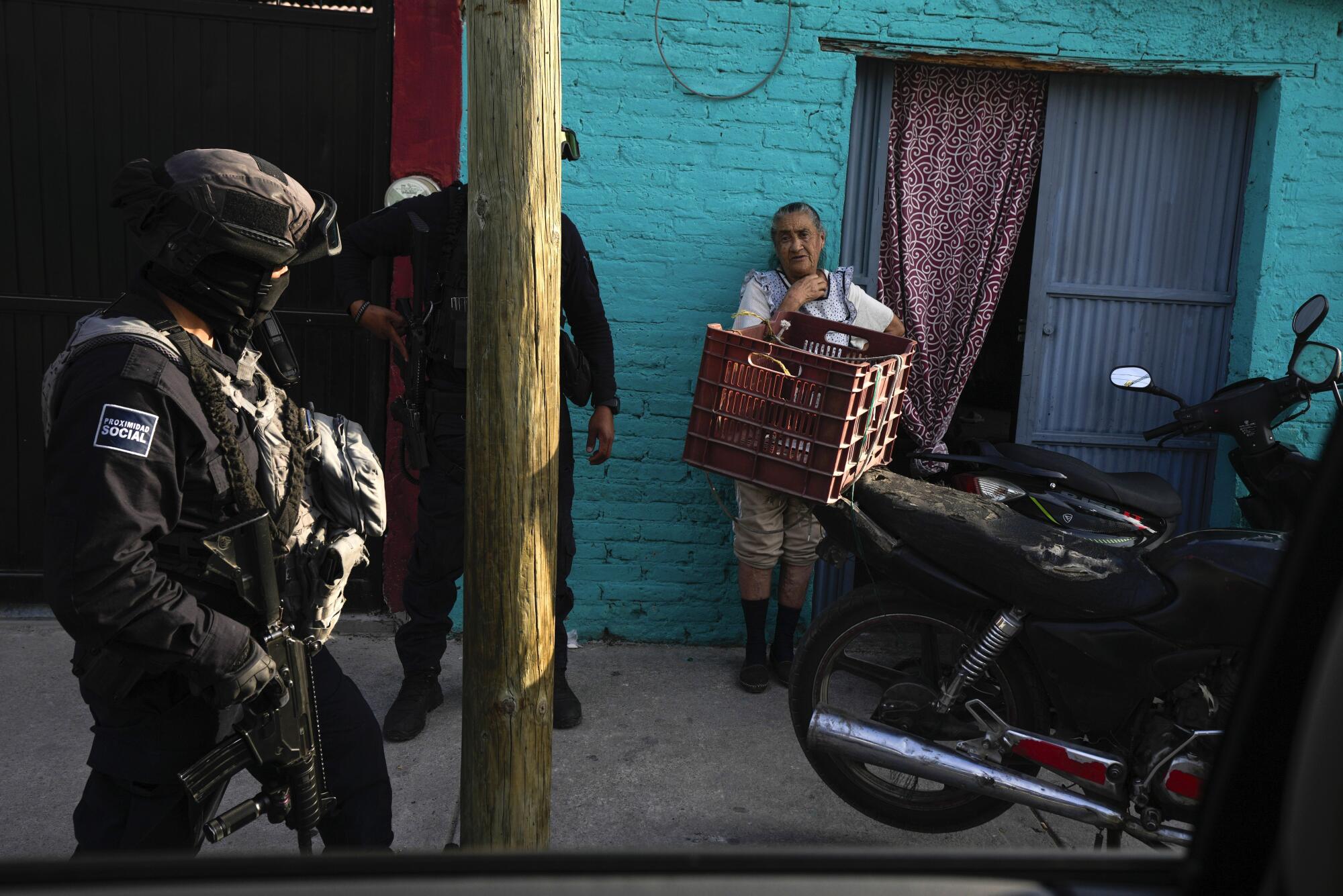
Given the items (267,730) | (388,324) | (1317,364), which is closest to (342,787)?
(267,730)

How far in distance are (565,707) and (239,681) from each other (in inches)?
77.8

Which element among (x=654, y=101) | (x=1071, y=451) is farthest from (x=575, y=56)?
(x=1071, y=451)

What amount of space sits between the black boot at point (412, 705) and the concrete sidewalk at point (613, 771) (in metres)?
0.04

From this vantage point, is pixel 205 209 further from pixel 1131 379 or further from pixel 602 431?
pixel 1131 379

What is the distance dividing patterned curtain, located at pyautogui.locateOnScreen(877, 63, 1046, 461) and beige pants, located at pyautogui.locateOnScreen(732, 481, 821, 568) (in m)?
0.81

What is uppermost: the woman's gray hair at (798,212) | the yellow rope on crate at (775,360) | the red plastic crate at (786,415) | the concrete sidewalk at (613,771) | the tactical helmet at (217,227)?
the woman's gray hair at (798,212)

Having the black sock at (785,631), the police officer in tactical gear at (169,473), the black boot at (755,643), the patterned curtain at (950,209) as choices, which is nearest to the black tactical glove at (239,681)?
the police officer in tactical gear at (169,473)

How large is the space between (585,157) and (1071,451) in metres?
2.68

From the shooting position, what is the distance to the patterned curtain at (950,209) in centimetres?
466

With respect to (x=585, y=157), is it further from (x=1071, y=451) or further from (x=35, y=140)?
(x=1071, y=451)

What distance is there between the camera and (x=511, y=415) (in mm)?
2180

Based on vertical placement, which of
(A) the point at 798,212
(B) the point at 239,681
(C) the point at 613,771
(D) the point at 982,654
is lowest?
(C) the point at 613,771

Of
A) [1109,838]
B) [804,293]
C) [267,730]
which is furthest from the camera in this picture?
[804,293]

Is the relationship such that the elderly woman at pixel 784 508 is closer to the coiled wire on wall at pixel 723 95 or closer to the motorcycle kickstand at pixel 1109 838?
the coiled wire on wall at pixel 723 95
